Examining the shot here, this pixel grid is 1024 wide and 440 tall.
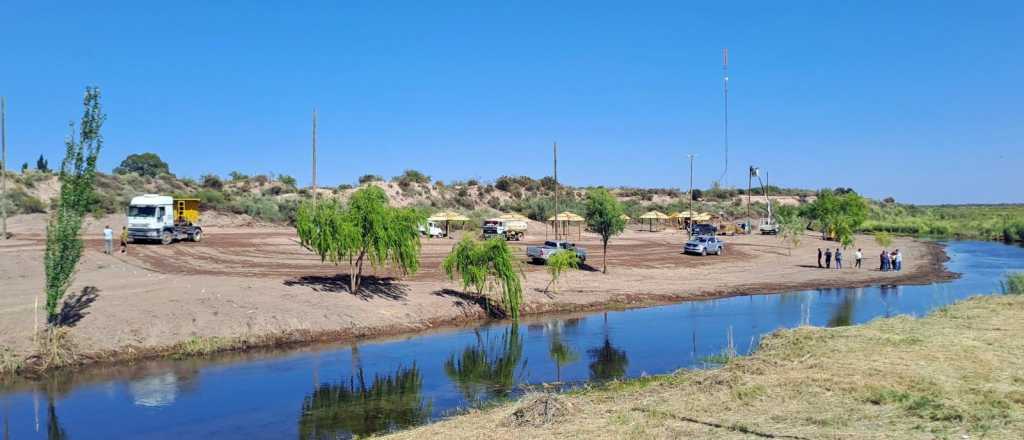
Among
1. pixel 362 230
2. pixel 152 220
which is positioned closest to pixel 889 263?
pixel 362 230

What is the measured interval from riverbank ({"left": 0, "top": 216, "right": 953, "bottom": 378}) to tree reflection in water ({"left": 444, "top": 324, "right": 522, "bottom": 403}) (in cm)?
393

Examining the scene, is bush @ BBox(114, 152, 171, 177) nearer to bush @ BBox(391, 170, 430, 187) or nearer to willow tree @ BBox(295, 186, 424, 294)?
bush @ BBox(391, 170, 430, 187)

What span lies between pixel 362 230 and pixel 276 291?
401cm

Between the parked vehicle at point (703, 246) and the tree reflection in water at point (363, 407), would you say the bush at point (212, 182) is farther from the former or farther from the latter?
the tree reflection in water at point (363, 407)

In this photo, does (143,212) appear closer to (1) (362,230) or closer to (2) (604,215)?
(1) (362,230)

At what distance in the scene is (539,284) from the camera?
37.2m

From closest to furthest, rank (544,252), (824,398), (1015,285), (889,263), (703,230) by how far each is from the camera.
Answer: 1. (824,398)
2. (1015,285)
3. (544,252)
4. (889,263)
5. (703,230)

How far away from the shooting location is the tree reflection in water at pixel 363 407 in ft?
53.6

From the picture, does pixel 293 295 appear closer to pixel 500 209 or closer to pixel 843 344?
pixel 843 344

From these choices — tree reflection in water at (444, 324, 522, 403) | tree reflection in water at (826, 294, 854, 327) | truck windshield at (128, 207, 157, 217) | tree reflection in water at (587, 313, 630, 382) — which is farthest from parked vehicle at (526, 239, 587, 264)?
truck windshield at (128, 207, 157, 217)

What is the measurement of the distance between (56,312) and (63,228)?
3.28m

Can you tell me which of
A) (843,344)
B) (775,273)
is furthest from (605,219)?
(843,344)

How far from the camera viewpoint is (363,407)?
1809 centimetres

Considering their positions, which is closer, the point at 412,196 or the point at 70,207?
the point at 70,207
